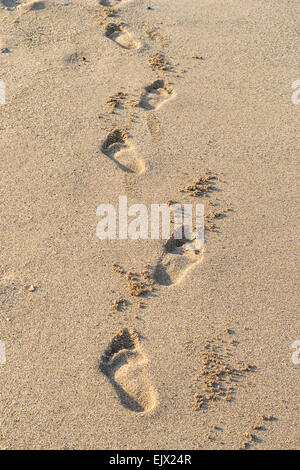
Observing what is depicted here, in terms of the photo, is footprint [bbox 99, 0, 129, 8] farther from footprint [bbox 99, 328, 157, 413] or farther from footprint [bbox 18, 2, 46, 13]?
footprint [bbox 99, 328, 157, 413]

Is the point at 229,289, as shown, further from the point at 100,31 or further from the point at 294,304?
the point at 100,31

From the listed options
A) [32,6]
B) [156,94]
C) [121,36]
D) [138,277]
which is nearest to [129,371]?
[138,277]

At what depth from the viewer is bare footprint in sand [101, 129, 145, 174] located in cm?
261

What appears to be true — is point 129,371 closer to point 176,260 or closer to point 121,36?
point 176,260

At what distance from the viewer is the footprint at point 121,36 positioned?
10.7 ft

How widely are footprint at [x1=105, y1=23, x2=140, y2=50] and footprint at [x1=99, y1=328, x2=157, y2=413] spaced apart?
6.66 feet

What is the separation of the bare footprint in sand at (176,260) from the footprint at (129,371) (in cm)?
31

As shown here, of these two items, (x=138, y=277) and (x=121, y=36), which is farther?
(x=121, y=36)

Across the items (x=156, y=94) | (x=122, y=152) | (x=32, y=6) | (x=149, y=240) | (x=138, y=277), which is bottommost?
(x=138, y=277)

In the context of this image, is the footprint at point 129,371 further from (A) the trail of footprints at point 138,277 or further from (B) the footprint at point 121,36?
(B) the footprint at point 121,36

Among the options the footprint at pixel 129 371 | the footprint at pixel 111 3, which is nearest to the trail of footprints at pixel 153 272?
the footprint at pixel 129 371

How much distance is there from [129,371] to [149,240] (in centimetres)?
64

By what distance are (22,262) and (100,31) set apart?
1.87 meters

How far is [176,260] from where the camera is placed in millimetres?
2262
